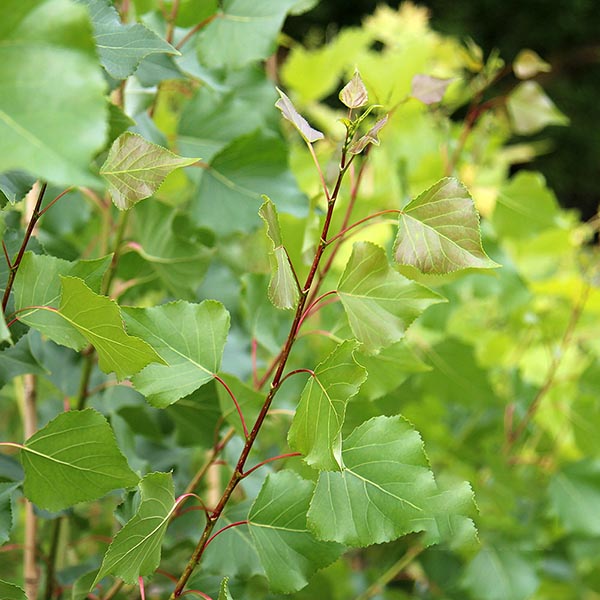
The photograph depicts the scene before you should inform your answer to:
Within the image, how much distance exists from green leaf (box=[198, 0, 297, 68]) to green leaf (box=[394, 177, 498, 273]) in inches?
7.9

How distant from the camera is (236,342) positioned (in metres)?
0.52

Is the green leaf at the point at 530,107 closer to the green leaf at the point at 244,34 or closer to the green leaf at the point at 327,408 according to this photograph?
the green leaf at the point at 244,34

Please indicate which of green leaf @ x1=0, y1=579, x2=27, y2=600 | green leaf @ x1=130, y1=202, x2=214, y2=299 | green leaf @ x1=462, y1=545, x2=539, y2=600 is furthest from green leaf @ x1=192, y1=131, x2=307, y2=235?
green leaf @ x1=462, y1=545, x2=539, y2=600

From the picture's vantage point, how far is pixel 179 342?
352mm

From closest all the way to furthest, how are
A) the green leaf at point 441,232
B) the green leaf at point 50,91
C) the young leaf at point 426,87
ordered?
the green leaf at point 50,91 < the green leaf at point 441,232 < the young leaf at point 426,87

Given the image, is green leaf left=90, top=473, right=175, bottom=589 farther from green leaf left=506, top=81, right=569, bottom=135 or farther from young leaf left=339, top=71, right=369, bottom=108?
green leaf left=506, top=81, right=569, bottom=135

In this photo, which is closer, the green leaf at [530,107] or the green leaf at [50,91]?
the green leaf at [50,91]

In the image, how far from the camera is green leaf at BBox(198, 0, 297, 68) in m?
0.46

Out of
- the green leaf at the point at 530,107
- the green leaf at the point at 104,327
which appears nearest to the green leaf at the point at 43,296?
the green leaf at the point at 104,327

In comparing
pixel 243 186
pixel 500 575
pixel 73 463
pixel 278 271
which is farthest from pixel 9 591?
pixel 500 575

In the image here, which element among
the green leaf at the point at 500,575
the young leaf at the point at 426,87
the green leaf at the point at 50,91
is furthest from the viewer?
the green leaf at the point at 500,575

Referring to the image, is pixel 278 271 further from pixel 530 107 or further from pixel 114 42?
pixel 530 107

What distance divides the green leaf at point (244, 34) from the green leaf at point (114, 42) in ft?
0.47

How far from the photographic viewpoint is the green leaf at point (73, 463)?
312 mm
